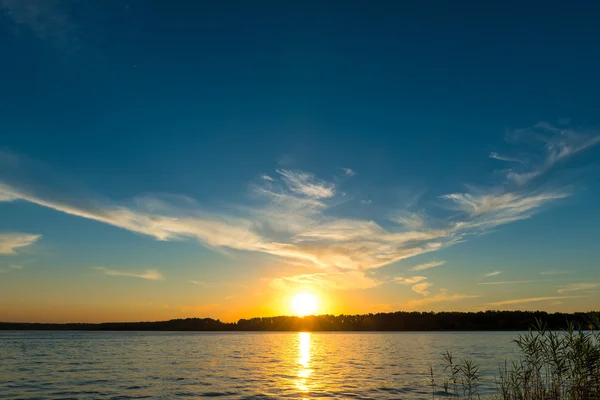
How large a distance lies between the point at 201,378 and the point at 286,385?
38.2 feet

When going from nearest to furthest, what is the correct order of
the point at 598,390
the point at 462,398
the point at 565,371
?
the point at 598,390 < the point at 565,371 < the point at 462,398

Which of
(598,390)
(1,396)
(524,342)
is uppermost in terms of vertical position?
(524,342)

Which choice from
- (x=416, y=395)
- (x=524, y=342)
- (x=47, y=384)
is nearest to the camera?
(x=524, y=342)

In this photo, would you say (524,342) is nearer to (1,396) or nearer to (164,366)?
(1,396)

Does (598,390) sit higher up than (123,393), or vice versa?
(598,390)

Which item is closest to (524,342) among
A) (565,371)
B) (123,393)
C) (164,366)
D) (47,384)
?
(565,371)

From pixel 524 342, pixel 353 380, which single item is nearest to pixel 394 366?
pixel 353 380

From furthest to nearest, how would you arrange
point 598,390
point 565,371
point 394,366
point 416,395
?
point 394,366 → point 416,395 → point 565,371 → point 598,390

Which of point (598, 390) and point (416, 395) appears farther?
point (416, 395)

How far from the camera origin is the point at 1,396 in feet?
126

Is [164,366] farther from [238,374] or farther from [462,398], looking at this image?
[462,398]

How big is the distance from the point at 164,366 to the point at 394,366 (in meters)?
34.1

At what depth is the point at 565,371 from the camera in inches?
1086

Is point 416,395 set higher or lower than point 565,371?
lower
